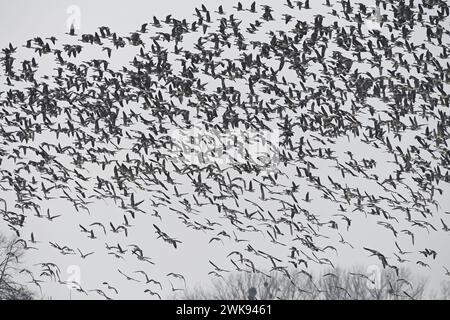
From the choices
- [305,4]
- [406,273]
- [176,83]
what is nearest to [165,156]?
[176,83]

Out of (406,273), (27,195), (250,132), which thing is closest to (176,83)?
(250,132)

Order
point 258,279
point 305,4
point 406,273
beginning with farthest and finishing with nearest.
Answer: point 406,273 < point 258,279 < point 305,4

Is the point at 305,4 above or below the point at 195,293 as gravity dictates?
above
